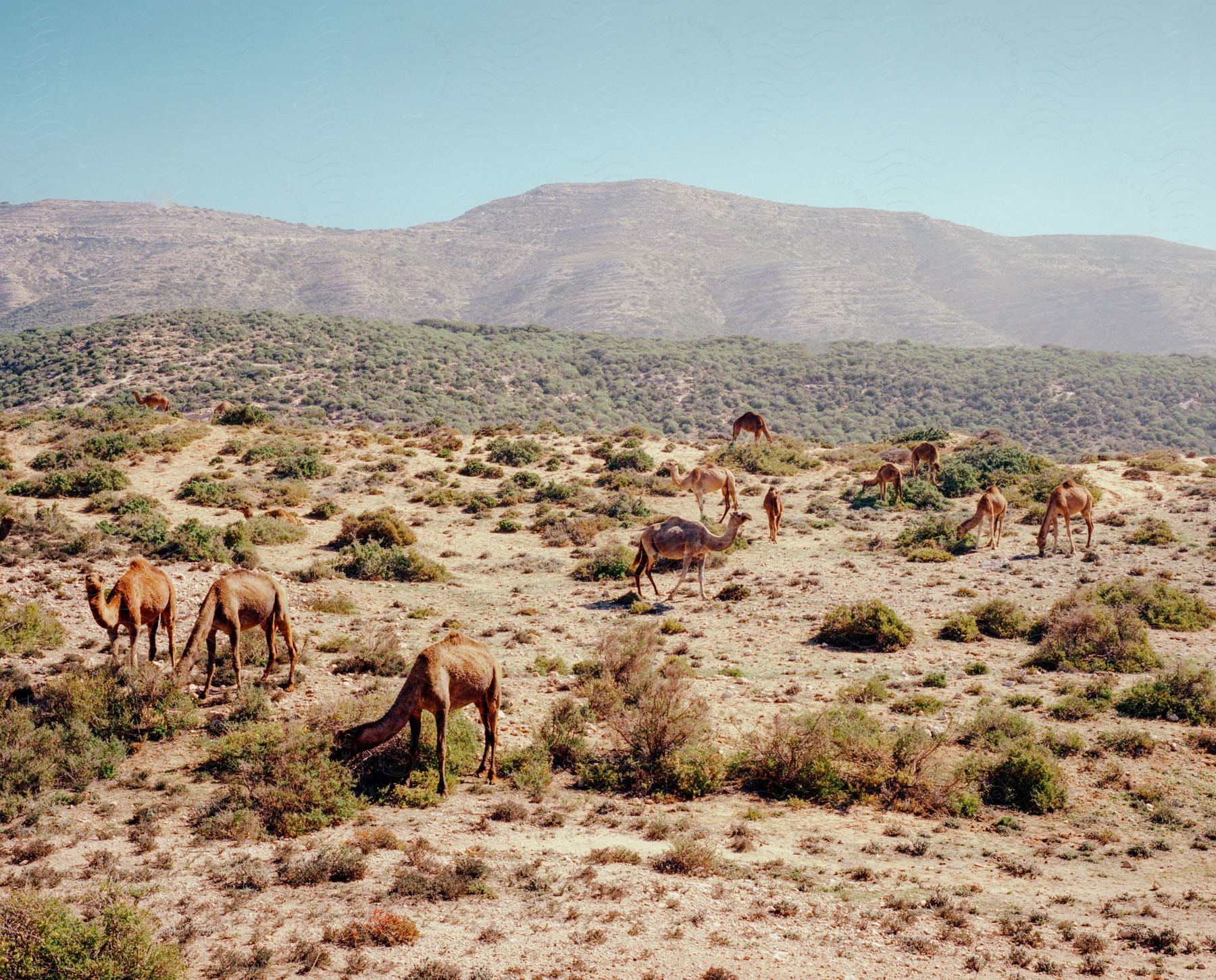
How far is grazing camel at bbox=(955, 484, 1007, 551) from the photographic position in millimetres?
22859

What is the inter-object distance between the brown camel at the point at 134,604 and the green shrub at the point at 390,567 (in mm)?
7269

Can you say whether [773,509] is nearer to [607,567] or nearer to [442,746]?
[607,567]

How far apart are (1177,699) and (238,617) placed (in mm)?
13971

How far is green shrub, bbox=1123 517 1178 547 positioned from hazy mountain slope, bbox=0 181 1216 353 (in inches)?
4370

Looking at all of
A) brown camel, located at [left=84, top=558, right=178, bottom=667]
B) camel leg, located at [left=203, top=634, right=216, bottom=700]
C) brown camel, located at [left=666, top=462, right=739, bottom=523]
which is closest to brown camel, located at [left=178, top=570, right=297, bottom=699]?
camel leg, located at [left=203, top=634, right=216, bottom=700]

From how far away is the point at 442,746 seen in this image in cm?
930

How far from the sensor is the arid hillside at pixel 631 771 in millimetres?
6789

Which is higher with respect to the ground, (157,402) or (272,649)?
(157,402)

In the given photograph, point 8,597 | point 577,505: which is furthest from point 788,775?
point 577,505

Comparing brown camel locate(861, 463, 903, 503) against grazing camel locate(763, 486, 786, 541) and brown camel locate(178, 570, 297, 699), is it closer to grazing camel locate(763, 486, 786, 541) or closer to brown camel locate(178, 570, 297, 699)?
grazing camel locate(763, 486, 786, 541)

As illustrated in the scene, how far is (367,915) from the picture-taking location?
696 cm

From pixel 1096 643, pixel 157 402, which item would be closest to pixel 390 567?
pixel 1096 643

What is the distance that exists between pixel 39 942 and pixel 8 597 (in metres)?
10.5

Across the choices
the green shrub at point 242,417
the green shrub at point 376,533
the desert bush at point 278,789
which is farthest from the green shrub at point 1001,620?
the green shrub at point 242,417
